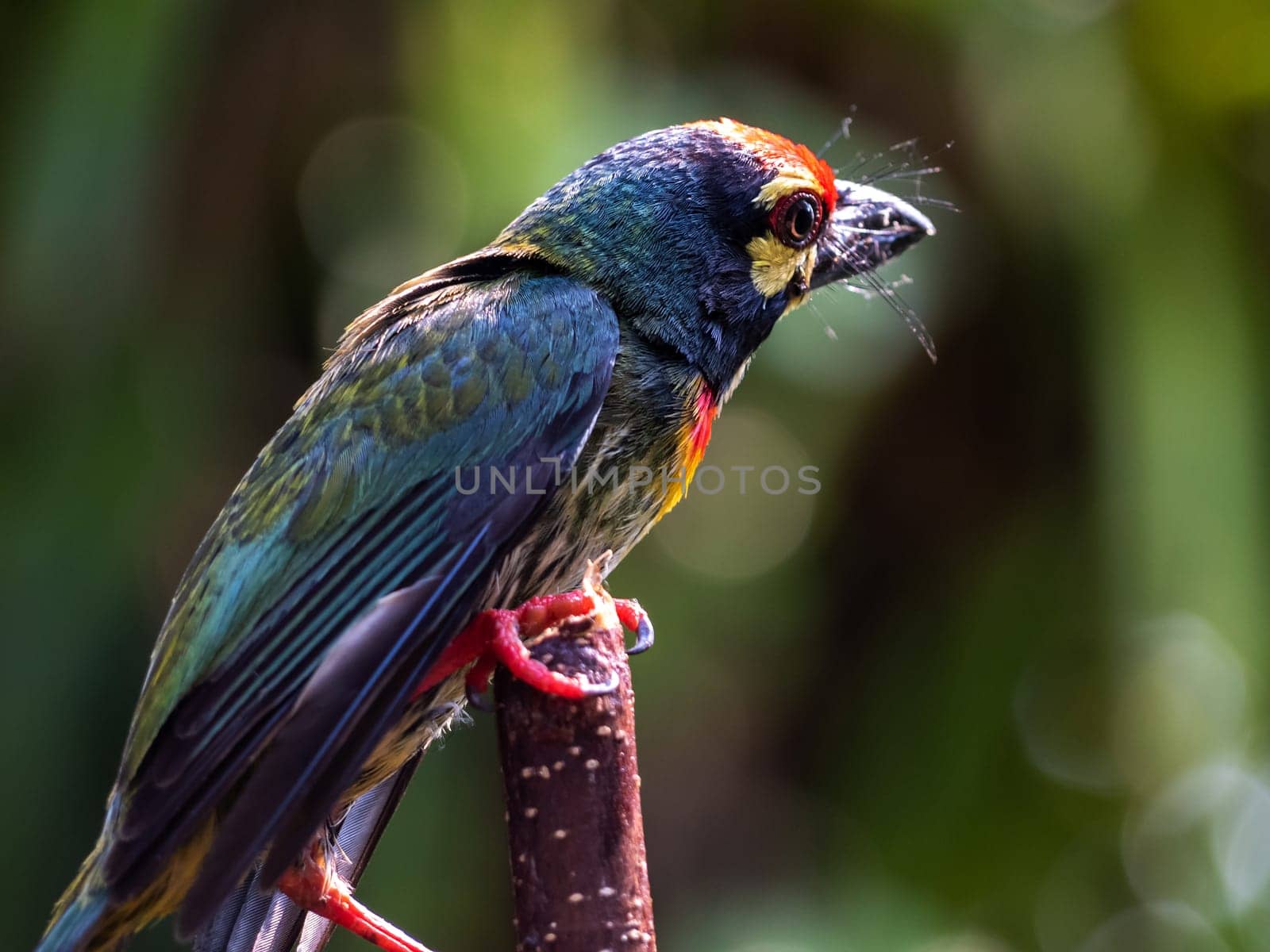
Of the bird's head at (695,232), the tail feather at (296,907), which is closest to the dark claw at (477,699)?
the tail feather at (296,907)

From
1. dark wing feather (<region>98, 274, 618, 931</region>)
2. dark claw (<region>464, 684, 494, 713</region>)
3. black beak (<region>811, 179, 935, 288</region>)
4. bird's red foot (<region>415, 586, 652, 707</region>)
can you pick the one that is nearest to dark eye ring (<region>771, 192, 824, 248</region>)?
black beak (<region>811, 179, 935, 288</region>)

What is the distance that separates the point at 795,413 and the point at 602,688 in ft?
9.35

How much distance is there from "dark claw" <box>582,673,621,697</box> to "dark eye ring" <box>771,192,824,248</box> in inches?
65.4

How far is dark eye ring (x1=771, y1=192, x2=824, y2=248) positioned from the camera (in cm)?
351

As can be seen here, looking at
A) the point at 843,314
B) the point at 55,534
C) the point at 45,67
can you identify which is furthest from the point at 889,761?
the point at 45,67

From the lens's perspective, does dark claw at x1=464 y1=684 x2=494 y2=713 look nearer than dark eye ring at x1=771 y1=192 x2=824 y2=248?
Yes

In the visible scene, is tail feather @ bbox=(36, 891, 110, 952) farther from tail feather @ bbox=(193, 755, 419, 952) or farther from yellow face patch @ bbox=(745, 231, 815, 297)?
yellow face patch @ bbox=(745, 231, 815, 297)

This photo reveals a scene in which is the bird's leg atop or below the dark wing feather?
below

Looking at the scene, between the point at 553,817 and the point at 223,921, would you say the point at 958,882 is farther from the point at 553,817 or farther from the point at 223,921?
the point at 553,817

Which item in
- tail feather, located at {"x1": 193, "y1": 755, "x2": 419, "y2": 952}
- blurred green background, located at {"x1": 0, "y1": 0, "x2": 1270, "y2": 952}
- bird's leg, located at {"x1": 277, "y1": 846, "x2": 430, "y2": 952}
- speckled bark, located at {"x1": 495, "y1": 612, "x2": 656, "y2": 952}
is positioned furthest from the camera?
blurred green background, located at {"x1": 0, "y1": 0, "x2": 1270, "y2": 952}

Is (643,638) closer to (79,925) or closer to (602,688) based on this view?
(602,688)

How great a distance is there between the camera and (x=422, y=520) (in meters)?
2.79

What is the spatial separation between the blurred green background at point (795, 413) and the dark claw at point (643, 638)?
2060 millimetres

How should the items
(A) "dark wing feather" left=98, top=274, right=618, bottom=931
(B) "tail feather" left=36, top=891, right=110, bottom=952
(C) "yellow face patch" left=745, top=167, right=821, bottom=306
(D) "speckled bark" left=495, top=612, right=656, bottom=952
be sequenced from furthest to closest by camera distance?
(C) "yellow face patch" left=745, top=167, right=821, bottom=306, (B) "tail feather" left=36, top=891, right=110, bottom=952, (A) "dark wing feather" left=98, top=274, right=618, bottom=931, (D) "speckled bark" left=495, top=612, right=656, bottom=952
